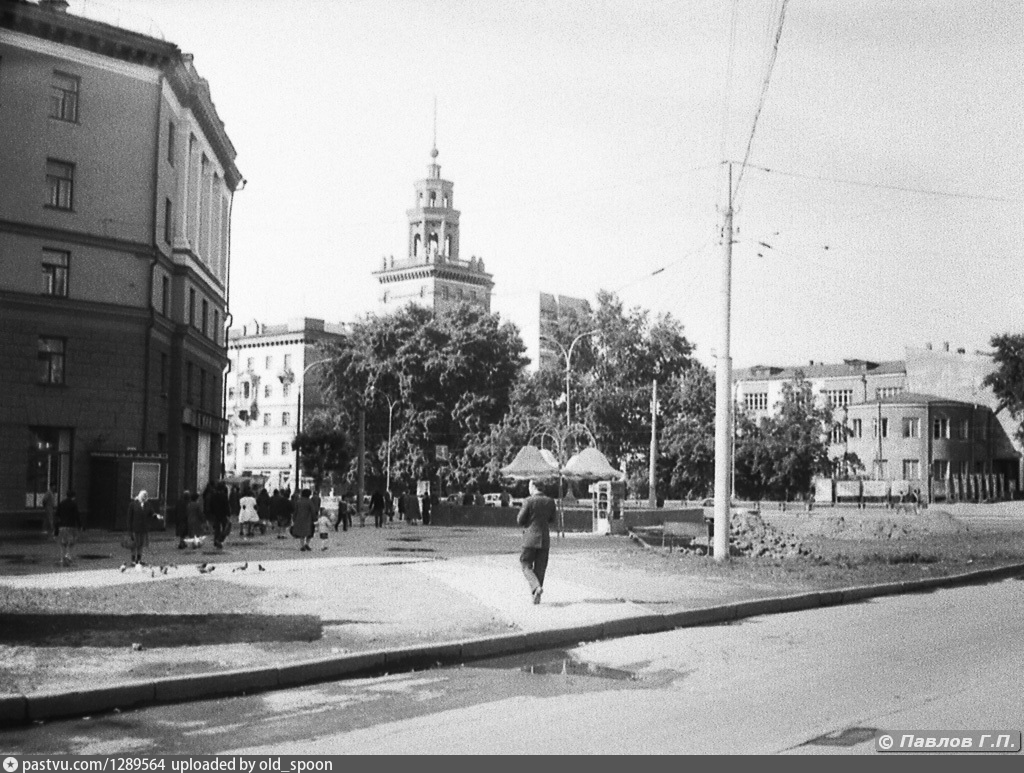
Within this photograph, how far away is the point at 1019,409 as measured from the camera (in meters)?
82.6

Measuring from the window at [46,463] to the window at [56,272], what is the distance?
4.14 metres

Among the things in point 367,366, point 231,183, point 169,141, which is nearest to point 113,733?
point 169,141

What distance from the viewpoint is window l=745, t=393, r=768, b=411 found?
119375 millimetres

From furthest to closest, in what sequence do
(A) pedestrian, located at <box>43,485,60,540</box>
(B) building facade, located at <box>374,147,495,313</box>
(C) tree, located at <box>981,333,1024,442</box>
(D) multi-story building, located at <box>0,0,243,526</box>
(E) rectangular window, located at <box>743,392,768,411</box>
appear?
(B) building facade, located at <box>374,147,495,313</box> → (E) rectangular window, located at <box>743,392,768,411</box> → (C) tree, located at <box>981,333,1024,442</box> → (D) multi-story building, located at <box>0,0,243,526</box> → (A) pedestrian, located at <box>43,485,60,540</box>

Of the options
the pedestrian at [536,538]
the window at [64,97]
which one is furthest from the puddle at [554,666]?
the window at [64,97]

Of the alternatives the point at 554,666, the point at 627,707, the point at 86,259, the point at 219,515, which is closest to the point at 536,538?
the point at 554,666

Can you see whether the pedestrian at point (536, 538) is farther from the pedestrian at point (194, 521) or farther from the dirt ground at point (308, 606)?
the pedestrian at point (194, 521)

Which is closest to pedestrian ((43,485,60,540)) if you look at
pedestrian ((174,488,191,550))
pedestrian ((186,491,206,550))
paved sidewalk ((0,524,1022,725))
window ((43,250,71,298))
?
paved sidewalk ((0,524,1022,725))

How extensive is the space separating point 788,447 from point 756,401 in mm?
41996

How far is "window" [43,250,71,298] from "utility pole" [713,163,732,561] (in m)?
22.2

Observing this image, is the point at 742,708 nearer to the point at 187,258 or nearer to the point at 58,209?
the point at 58,209

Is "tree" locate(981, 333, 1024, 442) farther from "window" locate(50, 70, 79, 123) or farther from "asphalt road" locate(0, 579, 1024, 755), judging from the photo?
"asphalt road" locate(0, 579, 1024, 755)

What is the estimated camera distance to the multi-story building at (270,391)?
11638 cm

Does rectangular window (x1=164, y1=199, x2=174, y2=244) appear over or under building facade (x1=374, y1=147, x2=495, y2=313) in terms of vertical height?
under
